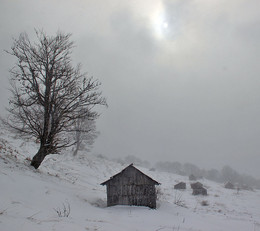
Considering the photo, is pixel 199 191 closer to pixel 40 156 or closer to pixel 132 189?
pixel 132 189

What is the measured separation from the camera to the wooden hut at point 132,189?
1300 cm

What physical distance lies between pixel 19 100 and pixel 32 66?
2.54 meters

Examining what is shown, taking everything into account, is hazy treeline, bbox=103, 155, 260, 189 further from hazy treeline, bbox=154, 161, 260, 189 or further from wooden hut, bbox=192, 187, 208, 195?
wooden hut, bbox=192, 187, 208, 195

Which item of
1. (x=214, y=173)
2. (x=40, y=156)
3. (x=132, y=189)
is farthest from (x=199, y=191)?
(x=214, y=173)

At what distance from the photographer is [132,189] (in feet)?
43.7

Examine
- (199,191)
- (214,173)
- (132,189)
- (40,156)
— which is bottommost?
(199,191)

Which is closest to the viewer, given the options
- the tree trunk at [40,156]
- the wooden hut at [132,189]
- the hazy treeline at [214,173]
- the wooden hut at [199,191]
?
the tree trunk at [40,156]

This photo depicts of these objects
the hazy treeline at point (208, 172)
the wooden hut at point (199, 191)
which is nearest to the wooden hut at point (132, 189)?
the wooden hut at point (199, 191)

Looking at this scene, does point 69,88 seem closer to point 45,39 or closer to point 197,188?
point 45,39

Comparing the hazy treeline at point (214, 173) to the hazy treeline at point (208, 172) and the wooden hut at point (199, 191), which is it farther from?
the wooden hut at point (199, 191)

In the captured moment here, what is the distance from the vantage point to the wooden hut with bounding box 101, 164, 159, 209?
1300 cm

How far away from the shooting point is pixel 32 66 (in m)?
12.6

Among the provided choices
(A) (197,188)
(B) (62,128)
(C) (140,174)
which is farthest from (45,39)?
(A) (197,188)

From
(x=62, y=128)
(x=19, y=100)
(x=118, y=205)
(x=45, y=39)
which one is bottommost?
(x=118, y=205)
